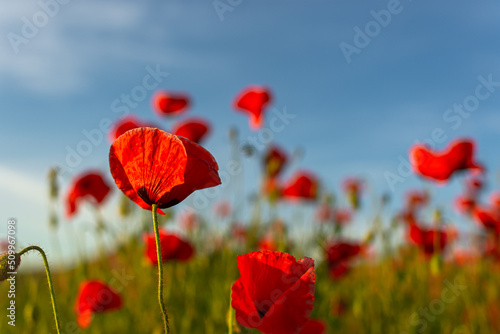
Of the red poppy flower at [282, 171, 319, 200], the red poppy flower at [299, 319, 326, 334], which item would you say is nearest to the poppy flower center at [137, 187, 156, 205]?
the red poppy flower at [299, 319, 326, 334]

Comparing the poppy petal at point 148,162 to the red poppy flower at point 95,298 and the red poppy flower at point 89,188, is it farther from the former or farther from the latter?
the red poppy flower at point 89,188

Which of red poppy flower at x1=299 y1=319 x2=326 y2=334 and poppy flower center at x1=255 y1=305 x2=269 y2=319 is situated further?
red poppy flower at x1=299 y1=319 x2=326 y2=334

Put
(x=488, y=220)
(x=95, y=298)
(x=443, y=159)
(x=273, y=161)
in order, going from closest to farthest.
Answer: (x=95, y=298) < (x=443, y=159) < (x=273, y=161) < (x=488, y=220)

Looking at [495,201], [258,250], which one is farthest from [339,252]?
[495,201]

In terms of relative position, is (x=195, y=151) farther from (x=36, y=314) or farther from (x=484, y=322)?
(x=484, y=322)

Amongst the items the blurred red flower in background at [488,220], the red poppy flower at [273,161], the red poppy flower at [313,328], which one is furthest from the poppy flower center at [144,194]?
the blurred red flower in background at [488,220]

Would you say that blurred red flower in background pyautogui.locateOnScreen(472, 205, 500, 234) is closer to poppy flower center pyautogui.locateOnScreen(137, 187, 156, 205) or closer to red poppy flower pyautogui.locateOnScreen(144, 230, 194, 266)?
red poppy flower pyautogui.locateOnScreen(144, 230, 194, 266)

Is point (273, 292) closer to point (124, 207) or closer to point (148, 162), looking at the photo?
point (148, 162)
